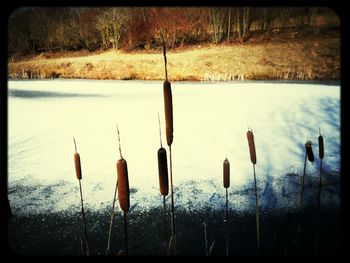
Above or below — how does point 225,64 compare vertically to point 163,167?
above

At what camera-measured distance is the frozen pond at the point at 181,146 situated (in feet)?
9.59

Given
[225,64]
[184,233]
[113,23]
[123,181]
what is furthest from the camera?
[113,23]

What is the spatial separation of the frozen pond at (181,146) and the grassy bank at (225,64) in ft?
11.6

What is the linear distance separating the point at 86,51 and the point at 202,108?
14.2m

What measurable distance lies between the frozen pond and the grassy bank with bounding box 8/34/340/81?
3541 millimetres

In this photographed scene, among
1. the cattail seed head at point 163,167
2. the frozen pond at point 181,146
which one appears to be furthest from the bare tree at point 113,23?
the cattail seed head at point 163,167

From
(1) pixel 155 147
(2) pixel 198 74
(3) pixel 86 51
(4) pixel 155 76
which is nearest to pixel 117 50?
(3) pixel 86 51

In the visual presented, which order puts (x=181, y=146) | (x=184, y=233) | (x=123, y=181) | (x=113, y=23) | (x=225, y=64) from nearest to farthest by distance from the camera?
(x=123, y=181) < (x=184, y=233) < (x=181, y=146) < (x=225, y=64) < (x=113, y=23)

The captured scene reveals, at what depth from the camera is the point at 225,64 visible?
504 inches

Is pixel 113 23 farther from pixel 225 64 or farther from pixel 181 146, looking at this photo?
pixel 181 146

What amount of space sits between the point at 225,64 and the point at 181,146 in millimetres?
9353

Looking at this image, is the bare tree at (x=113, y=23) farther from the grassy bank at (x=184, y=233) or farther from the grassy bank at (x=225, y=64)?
the grassy bank at (x=184, y=233)

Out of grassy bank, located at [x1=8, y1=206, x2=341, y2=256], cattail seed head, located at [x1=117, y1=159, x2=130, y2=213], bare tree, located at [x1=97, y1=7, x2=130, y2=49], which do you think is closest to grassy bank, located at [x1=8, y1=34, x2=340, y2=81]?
bare tree, located at [x1=97, y1=7, x2=130, y2=49]

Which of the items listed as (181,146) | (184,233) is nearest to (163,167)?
(184,233)
